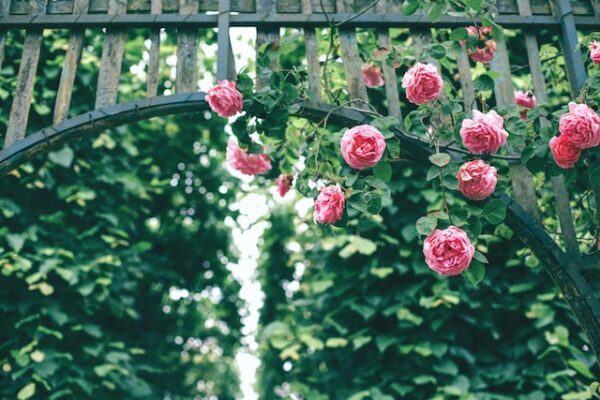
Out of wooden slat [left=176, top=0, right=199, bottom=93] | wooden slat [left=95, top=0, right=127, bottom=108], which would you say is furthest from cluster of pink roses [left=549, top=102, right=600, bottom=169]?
wooden slat [left=95, top=0, right=127, bottom=108]

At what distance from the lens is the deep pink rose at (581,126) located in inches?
79.4

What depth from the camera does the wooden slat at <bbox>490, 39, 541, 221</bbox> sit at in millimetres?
2305

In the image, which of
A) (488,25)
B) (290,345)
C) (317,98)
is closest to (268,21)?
(317,98)

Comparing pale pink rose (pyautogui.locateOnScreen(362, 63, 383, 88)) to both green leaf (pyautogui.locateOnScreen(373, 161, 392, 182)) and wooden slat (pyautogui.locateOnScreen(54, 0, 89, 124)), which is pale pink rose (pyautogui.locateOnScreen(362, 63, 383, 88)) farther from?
wooden slat (pyautogui.locateOnScreen(54, 0, 89, 124))

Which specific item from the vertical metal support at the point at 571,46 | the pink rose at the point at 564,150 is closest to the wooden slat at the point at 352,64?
the pink rose at the point at 564,150

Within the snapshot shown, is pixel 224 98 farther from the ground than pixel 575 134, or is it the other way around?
pixel 224 98

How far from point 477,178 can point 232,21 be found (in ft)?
3.18

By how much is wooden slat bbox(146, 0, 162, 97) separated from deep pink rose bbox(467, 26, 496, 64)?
1032mm

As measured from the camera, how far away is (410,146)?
7.52 ft

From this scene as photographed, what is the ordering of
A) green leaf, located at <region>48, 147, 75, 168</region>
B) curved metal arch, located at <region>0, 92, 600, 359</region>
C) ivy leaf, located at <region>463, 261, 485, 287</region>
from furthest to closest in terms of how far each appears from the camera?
green leaf, located at <region>48, 147, 75, 168</region> < curved metal arch, located at <region>0, 92, 600, 359</region> < ivy leaf, located at <region>463, 261, 485, 287</region>

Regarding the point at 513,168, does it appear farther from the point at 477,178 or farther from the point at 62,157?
the point at 62,157

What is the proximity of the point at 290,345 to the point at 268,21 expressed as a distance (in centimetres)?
250

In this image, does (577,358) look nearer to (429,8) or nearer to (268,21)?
(429,8)

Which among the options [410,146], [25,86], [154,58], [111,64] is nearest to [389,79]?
[410,146]
